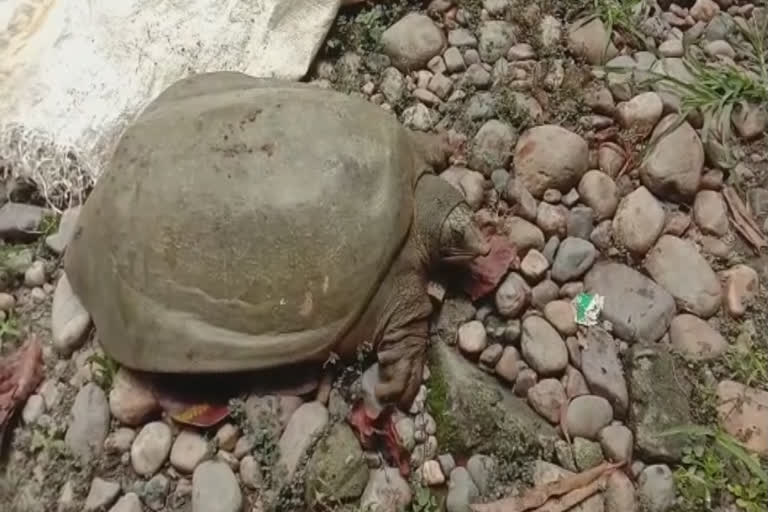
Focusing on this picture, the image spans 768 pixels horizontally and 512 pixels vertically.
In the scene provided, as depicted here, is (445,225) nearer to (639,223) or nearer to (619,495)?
(639,223)

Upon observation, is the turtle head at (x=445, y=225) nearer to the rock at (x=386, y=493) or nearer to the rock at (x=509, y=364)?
the rock at (x=509, y=364)

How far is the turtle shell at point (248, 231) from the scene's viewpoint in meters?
2.02

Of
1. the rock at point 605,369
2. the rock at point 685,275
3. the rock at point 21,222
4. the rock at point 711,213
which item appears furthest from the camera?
the rock at point 21,222

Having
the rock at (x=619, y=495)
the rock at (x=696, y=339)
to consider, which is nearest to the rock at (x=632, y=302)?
the rock at (x=696, y=339)

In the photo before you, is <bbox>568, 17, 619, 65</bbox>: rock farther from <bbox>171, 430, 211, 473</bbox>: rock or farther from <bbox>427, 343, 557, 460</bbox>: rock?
<bbox>171, 430, 211, 473</bbox>: rock

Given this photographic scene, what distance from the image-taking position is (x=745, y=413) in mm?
2041

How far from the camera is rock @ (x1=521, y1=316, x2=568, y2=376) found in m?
2.11

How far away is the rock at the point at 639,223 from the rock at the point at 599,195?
27 mm

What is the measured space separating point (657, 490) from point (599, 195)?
76 centimetres

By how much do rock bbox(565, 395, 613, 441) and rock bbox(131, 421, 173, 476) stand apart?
0.96 meters

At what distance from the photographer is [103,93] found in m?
2.56

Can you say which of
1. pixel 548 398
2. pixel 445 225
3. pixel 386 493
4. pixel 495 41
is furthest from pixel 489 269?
pixel 495 41

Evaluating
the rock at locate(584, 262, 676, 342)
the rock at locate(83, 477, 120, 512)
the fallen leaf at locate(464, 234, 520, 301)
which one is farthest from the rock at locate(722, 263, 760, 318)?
the rock at locate(83, 477, 120, 512)

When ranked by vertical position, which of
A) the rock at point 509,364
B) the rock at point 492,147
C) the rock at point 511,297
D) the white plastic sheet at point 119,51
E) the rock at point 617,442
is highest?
the white plastic sheet at point 119,51
